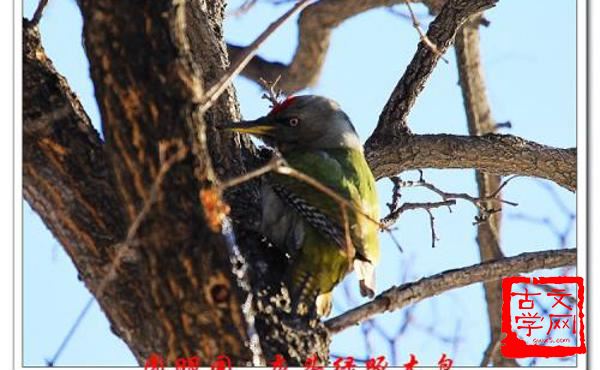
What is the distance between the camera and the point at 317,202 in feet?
15.9

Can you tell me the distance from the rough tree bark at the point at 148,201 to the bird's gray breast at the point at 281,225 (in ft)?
0.26

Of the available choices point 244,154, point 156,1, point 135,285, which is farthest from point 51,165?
point 244,154

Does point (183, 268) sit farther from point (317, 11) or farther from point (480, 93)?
point (317, 11)

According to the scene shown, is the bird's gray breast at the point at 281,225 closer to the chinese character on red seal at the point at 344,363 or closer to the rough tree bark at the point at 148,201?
the rough tree bark at the point at 148,201

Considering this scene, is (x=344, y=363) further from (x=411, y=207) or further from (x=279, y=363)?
(x=411, y=207)

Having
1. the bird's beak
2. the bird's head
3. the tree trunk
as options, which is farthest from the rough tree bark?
the bird's head

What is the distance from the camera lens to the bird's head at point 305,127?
5.43m

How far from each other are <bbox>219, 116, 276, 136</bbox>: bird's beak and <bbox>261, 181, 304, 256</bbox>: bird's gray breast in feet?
1.34

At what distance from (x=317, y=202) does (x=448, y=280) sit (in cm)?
78

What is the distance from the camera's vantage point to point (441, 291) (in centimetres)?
443

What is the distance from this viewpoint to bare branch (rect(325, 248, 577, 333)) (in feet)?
13.9

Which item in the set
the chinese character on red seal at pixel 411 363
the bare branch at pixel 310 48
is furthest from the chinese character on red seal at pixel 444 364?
the bare branch at pixel 310 48

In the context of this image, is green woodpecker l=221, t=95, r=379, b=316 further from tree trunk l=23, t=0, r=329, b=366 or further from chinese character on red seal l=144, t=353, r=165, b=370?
chinese character on red seal l=144, t=353, r=165, b=370
